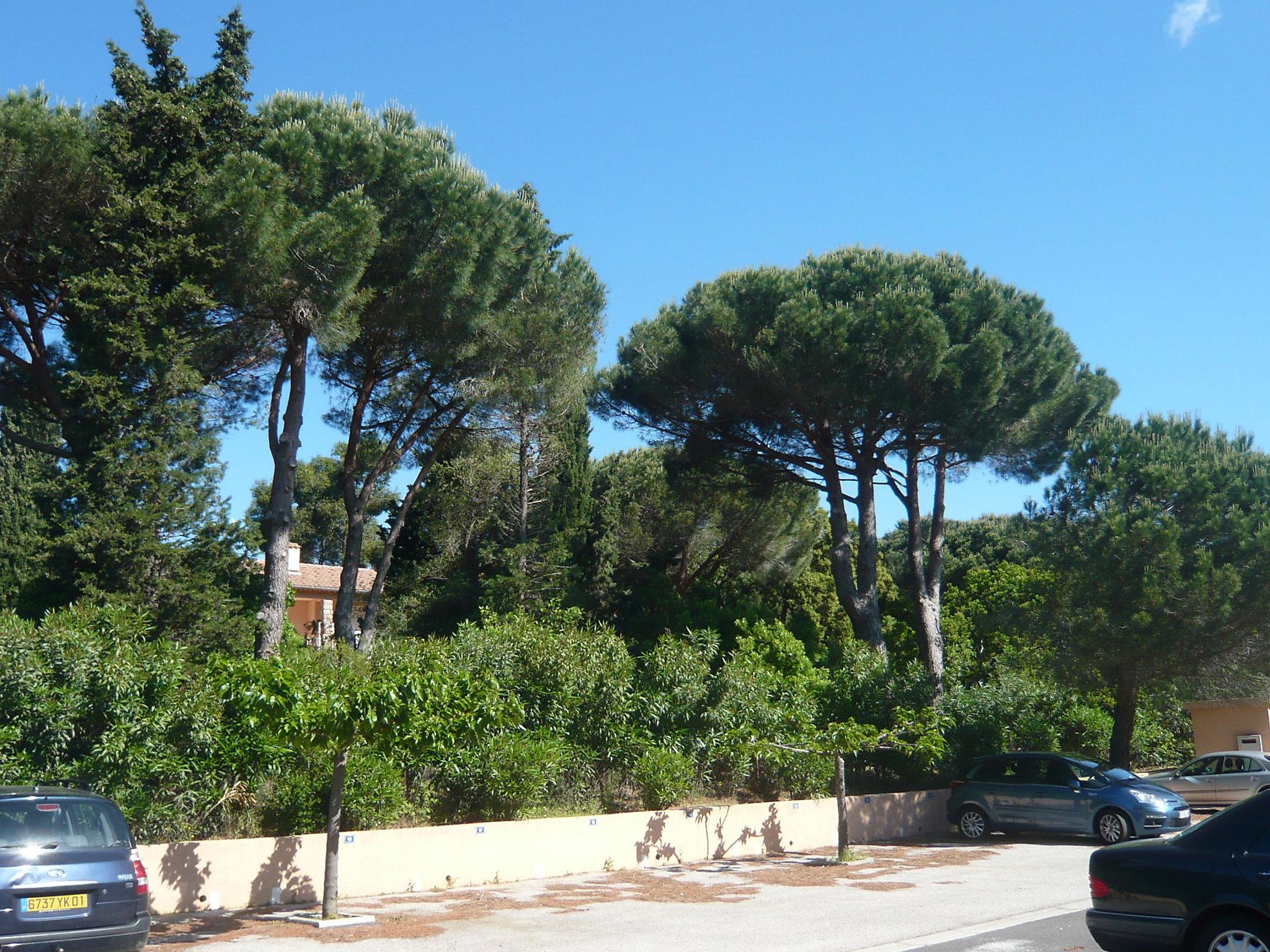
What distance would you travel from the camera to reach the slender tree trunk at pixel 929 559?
25.6 meters

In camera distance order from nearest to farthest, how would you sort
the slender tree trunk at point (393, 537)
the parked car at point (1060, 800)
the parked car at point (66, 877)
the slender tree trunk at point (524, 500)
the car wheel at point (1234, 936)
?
the car wheel at point (1234, 936) → the parked car at point (66, 877) → the parked car at point (1060, 800) → the slender tree trunk at point (393, 537) → the slender tree trunk at point (524, 500)

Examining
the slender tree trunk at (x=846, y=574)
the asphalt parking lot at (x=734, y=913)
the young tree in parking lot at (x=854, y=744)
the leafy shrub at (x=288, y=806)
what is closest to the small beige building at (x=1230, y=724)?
the slender tree trunk at (x=846, y=574)

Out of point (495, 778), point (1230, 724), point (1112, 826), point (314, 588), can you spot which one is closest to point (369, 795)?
point (495, 778)

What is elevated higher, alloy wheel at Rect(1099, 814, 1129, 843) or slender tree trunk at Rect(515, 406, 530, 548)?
slender tree trunk at Rect(515, 406, 530, 548)

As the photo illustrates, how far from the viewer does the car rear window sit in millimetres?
7566

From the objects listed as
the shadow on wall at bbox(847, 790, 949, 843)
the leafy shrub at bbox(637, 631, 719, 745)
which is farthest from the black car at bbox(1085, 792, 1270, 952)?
the shadow on wall at bbox(847, 790, 949, 843)

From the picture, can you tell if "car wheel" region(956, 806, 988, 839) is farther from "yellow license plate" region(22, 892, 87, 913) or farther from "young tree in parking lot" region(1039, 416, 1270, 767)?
"yellow license plate" region(22, 892, 87, 913)

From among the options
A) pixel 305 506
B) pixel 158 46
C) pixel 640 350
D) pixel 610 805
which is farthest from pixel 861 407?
pixel 305 506

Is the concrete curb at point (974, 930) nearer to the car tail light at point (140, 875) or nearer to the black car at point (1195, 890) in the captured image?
the black car at point (1195, 890)

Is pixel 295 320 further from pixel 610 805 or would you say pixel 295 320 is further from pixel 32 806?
pixel 32 806

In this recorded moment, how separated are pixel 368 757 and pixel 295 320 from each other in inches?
366

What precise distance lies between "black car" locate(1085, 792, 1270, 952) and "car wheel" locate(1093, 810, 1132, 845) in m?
10.5

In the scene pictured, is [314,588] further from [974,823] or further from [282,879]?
[282,879]

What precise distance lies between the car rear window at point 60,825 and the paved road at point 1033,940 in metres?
6.63
